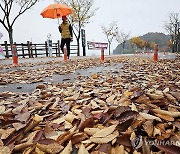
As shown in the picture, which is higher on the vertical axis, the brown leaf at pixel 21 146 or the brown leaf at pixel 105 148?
the brown leaf at pixel 105 148

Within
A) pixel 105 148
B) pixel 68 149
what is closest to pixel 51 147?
pixel 68 149

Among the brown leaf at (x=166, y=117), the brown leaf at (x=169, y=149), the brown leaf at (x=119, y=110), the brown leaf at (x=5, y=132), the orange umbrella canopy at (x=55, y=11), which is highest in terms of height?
the orange umbrella canopy at (x=55, y=11)

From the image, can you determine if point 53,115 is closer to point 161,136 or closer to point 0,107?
point 0,107

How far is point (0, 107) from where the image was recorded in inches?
81.4

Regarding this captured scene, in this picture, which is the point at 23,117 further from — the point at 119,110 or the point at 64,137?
the point at 119,110

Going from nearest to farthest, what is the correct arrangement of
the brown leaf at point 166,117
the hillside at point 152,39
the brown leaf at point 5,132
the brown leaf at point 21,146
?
the brown leaf at point 21,146
the brown leaf at point 5,132
the brown leaf at point 166,117
the hillside at point 152,39

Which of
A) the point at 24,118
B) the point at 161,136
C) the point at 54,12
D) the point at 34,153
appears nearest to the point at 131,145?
the point at 161,136

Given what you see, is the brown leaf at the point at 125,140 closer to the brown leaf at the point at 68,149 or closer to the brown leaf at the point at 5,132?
the brown leaf at the point at 68,149

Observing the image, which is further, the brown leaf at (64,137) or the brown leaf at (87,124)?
→ the brown leaf at (87,124)

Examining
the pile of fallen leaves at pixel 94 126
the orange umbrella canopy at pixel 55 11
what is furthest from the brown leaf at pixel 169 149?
the orange umbrella canopy at pixel 55 11

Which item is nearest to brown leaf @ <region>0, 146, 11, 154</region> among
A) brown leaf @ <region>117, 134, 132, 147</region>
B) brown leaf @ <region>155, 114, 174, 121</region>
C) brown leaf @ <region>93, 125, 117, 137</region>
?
brown leaf @ <region>93, 125, 117, 137</region>

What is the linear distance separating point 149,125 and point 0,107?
146 centimetres

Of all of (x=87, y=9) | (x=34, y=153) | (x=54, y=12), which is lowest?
(x=34, y=153)

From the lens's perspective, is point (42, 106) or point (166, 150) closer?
point (166, 150)
